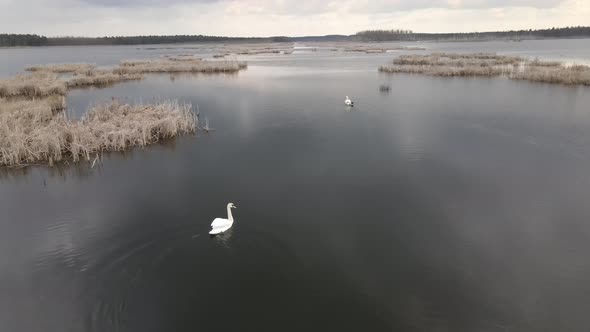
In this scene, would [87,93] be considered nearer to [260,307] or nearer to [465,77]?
[260,307]

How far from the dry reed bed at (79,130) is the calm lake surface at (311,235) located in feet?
3.28

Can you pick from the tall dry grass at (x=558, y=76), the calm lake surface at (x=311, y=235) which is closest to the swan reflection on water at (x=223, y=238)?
the calm lake surface at (x=311, y=235)

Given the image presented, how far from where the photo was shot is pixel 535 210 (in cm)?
1236

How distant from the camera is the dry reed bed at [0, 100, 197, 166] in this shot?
17172 mm

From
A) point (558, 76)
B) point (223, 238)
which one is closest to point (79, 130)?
point (223, 238)

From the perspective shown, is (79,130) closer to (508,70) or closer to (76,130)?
(76,130)

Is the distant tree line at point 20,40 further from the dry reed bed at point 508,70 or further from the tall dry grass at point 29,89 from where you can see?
the dry reed bed at point 508,70

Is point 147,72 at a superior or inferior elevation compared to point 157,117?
superior

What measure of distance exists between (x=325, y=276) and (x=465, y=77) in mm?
42772

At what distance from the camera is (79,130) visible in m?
18.5

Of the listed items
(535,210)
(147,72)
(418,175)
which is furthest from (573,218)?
(147,72)

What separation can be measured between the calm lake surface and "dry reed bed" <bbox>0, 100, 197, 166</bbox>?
1.00m

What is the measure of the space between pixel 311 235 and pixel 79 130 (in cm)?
1460

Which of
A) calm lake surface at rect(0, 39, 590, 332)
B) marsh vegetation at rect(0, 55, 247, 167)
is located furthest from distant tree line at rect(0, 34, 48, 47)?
calm lake surface at rect(0, 39, 590, 332)
